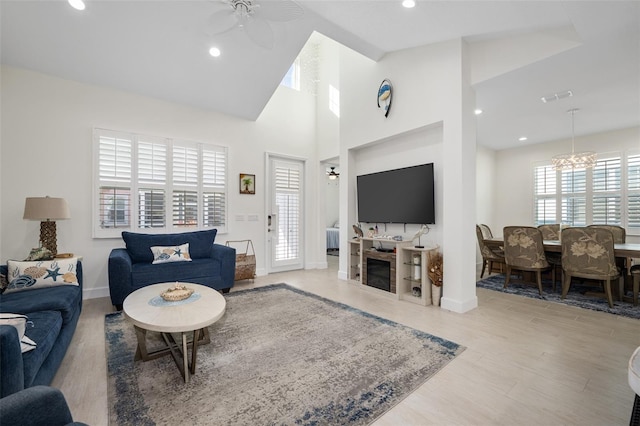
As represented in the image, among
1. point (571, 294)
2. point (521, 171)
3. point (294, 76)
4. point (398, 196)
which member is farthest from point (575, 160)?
point (294, 76)

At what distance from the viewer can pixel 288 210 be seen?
5797 millimetres

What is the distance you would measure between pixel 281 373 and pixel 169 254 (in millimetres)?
2661

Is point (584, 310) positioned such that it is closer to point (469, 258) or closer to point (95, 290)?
point (469, 258)

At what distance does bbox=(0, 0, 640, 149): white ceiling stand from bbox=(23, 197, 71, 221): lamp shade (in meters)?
1.76

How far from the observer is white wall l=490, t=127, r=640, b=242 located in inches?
217

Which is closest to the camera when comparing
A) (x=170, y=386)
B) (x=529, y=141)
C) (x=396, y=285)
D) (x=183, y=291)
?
(x=170, y=386)

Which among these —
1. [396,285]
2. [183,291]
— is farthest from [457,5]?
[183,291]

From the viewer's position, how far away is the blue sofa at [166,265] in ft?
10.9

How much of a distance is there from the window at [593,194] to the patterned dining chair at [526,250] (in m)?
2.57

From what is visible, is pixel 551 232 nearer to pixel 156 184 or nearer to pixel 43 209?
pixel 156 184

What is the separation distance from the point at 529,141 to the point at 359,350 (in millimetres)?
6250

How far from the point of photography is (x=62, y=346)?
2008 millimetres

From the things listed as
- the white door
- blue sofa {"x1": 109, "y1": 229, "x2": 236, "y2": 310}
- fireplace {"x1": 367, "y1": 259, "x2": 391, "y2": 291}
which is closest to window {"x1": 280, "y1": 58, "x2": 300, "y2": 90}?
the white door

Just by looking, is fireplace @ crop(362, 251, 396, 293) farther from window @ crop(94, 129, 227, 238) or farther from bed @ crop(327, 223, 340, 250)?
bed @ crop(327, 223, 340, 250)
